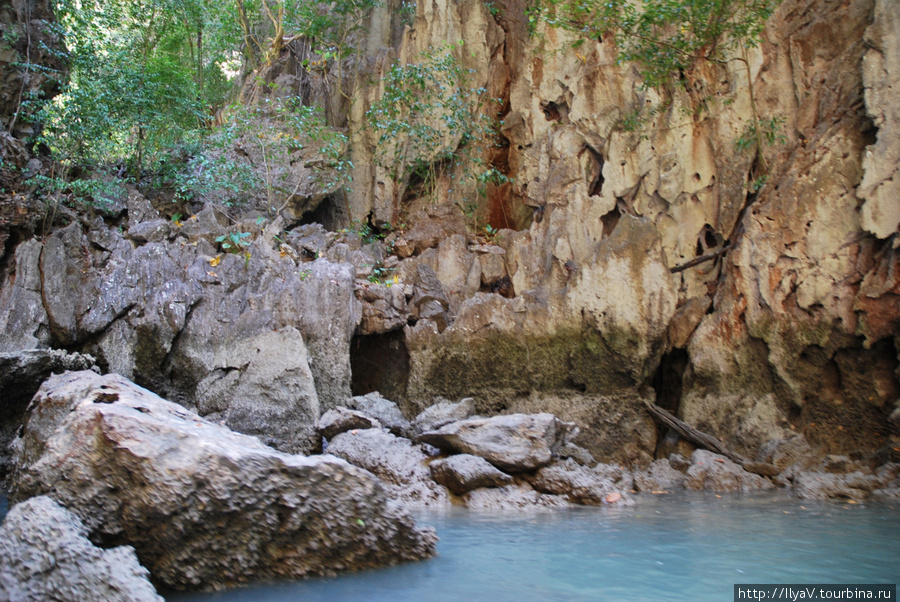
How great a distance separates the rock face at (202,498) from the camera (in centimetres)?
346

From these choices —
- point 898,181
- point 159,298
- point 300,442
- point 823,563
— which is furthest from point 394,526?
point 898,181

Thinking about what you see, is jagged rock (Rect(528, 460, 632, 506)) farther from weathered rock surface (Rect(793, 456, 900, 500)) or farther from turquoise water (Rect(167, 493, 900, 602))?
weathered rock surface (Rect(793, 456, 900, 500))

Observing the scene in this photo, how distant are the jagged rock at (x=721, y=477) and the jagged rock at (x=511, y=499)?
2280 millimetres

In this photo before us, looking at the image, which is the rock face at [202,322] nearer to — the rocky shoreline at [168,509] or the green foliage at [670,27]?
the rocky shoreline at [168,509]

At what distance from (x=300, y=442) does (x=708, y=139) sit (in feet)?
26.7

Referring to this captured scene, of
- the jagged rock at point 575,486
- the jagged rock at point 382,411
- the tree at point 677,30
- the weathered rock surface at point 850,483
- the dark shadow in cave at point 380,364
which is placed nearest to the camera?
the jagged rock at point 575,486

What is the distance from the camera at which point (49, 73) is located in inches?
431

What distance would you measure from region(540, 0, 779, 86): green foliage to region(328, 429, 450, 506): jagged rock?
751cm

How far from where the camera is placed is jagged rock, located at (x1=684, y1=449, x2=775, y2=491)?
305 inches

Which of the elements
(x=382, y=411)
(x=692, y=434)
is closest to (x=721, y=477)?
(x=692, y=434)

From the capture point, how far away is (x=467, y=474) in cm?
668

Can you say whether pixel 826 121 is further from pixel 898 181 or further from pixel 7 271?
pixel 7 271

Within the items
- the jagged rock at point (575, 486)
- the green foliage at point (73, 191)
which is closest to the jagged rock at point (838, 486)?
the jagged rock at point (575, 486)

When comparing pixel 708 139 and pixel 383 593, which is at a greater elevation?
pixel 708 139
